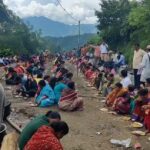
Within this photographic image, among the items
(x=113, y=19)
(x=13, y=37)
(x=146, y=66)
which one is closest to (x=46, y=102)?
(x=146, y=66)

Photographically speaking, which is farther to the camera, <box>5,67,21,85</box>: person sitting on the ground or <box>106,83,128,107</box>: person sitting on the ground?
<box>5,67,21,85</box>: person sitting on the ground

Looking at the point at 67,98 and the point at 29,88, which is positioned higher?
the point at 67,98

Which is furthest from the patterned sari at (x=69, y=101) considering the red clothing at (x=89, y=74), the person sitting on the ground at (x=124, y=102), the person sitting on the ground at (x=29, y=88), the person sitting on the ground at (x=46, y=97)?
the red clothing at (x=89, y=74)

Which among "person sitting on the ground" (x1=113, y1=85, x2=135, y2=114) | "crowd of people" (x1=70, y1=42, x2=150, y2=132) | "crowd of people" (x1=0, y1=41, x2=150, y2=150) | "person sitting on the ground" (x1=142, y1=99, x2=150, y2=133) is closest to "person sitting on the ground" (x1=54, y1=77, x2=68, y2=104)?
"crowd of people" (x1=0, y1=41, x2=150, y2=150)

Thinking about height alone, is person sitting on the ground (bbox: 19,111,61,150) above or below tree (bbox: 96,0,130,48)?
below

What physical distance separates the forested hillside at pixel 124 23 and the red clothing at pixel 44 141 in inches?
977

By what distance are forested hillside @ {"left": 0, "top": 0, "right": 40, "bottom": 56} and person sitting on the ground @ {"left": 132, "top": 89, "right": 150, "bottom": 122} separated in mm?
39773

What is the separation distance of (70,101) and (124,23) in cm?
2561

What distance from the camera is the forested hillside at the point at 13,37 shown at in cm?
6975

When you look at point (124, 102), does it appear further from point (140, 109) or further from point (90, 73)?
point (90, 73)

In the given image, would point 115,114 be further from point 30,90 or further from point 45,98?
point 30,90

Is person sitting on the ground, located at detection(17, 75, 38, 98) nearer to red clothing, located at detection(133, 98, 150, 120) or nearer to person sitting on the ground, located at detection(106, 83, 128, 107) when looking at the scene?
person sitting on the ground, located at detection(106, 83, 128, 107)

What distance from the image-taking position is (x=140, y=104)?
41.2ft

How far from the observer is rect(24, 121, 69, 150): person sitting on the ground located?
6.78 m
